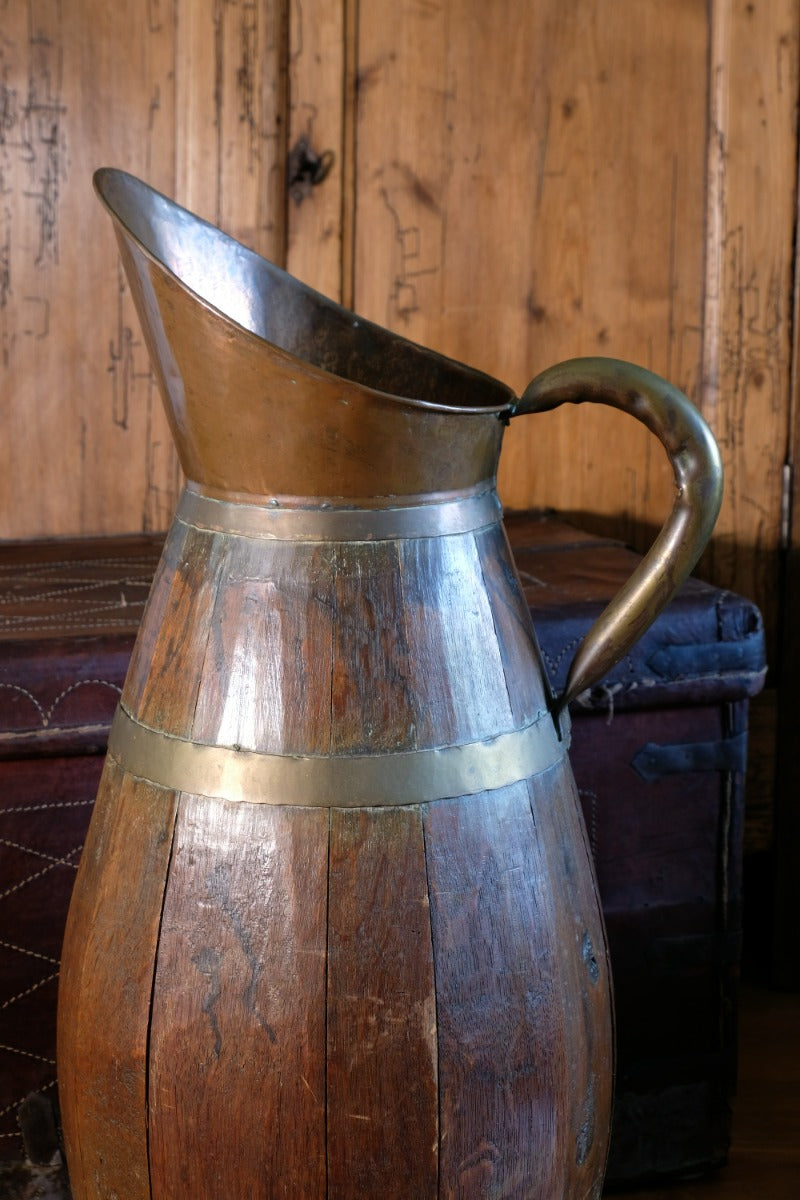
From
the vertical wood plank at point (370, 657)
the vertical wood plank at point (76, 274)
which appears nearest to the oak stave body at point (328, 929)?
the vertical wood plank at point (370, 657)

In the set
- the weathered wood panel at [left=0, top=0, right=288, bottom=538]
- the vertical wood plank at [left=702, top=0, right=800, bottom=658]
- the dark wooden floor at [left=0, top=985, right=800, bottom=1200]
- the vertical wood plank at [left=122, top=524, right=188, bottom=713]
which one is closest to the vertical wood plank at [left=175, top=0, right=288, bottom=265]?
the weathered wood panel at [left=0, top=0, right=288, bottom=538]

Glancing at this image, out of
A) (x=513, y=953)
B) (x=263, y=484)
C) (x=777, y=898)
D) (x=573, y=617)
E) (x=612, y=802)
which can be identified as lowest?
(x=777, y=898)

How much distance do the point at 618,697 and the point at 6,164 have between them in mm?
1032

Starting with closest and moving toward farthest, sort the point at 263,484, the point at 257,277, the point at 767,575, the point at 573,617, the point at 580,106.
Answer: the point at 263,484 → the point at 257,277 → the point at 573,617 → the point at 580,106 → the point at 767,575

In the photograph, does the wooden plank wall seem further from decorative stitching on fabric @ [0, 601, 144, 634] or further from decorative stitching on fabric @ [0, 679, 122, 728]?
decorative stitching on fabric @ [0, 679, 122, 728]

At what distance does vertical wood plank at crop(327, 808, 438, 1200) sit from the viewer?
85 cm

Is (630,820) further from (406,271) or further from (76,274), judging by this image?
(76,274)

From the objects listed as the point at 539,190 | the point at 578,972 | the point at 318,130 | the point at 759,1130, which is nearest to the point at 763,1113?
the point at 759,1130

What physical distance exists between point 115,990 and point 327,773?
21 centimetres

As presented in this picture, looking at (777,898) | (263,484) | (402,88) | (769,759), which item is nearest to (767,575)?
(769,759)

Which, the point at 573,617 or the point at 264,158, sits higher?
the point at 264,158

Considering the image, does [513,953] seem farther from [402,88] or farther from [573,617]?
[402,88]

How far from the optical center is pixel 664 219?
1888 mm

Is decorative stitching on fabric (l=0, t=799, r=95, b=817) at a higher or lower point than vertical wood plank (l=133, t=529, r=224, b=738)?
lower
